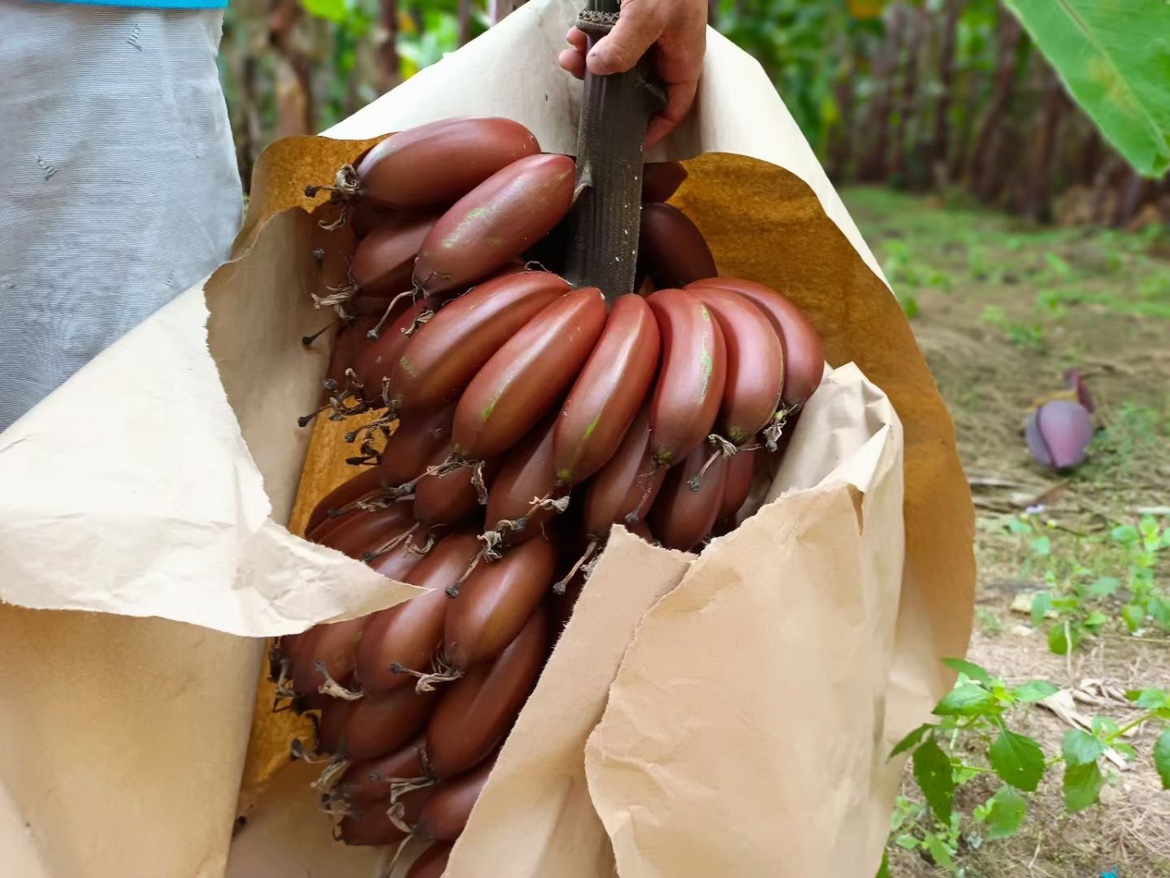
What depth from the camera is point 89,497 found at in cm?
80

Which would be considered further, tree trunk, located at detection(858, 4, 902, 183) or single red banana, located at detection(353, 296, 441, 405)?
tree trunk, located at detection(858, 4, 902, 183)

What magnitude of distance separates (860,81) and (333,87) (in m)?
3.71

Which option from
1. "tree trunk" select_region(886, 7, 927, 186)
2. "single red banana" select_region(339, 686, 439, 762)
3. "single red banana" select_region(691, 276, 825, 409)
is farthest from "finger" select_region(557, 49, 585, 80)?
"tree trunk" select_region(886, 7, 927, 186)

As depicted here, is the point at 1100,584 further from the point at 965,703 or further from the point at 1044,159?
the point at 1044,159

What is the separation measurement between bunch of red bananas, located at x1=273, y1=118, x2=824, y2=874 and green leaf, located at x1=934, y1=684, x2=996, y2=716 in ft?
0.89

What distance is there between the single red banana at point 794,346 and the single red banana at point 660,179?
15 cm

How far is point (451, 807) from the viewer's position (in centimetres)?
99

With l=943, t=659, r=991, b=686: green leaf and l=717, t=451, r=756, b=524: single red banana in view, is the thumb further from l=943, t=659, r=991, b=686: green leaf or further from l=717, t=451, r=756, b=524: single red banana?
l=943, t=659, r=991, b=686: green leaf

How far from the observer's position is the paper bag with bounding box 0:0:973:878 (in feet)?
2.61

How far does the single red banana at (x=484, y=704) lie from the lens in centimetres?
97

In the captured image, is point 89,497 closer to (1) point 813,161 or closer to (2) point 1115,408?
(1) point 813,161

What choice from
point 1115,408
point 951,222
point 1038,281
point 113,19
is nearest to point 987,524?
point 1115,408

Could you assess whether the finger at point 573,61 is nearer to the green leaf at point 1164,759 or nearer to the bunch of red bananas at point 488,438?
the bunch of red bananas at point 488,438

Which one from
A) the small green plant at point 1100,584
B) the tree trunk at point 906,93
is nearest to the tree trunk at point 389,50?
the small green plant at point 1100,584
